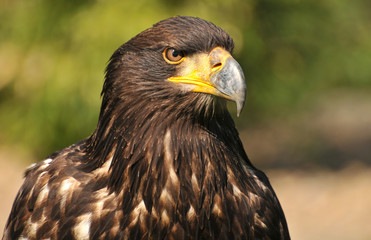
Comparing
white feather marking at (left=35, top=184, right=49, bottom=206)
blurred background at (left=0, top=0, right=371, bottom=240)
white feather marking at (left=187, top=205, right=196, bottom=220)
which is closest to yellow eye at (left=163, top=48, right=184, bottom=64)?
white feather marking at (left=187, top=205, right=196, bottom=220)

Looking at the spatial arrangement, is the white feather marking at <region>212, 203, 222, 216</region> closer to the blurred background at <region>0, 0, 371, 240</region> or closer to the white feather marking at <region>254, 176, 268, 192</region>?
the white feather marking at <region>254, 176, 268, 192</region>

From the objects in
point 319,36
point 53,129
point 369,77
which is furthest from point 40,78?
point 369,77

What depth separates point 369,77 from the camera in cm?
1091

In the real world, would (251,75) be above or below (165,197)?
above

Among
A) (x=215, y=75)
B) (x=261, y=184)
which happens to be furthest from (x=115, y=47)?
(x=215, y=75)

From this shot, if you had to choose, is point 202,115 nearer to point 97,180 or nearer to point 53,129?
point 97,180

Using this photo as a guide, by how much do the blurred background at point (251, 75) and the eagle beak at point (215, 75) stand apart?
4.79 meters

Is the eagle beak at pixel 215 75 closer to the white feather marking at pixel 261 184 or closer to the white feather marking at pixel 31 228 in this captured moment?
the white feather marking at pixel 261 184

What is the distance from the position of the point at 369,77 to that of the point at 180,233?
8.33 meters

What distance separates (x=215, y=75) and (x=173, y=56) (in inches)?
11.0

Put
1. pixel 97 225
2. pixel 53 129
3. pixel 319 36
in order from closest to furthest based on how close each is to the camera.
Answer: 1. pixel 97 225
2. pixel 53 129
3. pixel 319 36

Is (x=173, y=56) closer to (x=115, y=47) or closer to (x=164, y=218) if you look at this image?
(x=164, y=218)

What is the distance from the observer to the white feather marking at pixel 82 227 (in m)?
3.39

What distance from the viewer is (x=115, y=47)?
27.2 feet
